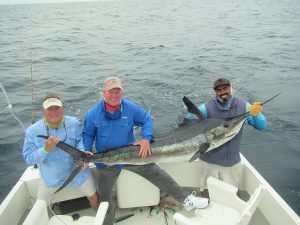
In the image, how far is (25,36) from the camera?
27.3 metres

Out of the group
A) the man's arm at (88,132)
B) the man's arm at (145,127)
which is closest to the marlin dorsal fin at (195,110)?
the man's arm at (145,127)

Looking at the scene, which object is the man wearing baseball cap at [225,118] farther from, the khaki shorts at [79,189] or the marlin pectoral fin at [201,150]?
the khaki shorts at [79,189]

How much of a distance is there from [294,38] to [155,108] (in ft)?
44.9

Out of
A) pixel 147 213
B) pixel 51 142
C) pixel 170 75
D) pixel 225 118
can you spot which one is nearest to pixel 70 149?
pixel 51 142

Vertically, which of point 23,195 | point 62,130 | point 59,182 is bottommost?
point 23,195

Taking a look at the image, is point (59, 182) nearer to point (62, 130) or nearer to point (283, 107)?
point (62, 130)

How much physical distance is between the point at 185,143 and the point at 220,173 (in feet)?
1.95

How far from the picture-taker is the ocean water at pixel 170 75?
7090mm

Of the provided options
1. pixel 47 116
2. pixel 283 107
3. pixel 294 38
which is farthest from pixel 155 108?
pixel 294 38

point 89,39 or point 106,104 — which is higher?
point 106,104

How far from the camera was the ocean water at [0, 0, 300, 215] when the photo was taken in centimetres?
709

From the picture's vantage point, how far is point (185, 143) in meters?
3.88

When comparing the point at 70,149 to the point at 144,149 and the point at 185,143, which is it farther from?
the point at 185,143

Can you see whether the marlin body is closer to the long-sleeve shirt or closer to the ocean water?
the long-sleeve shirt
